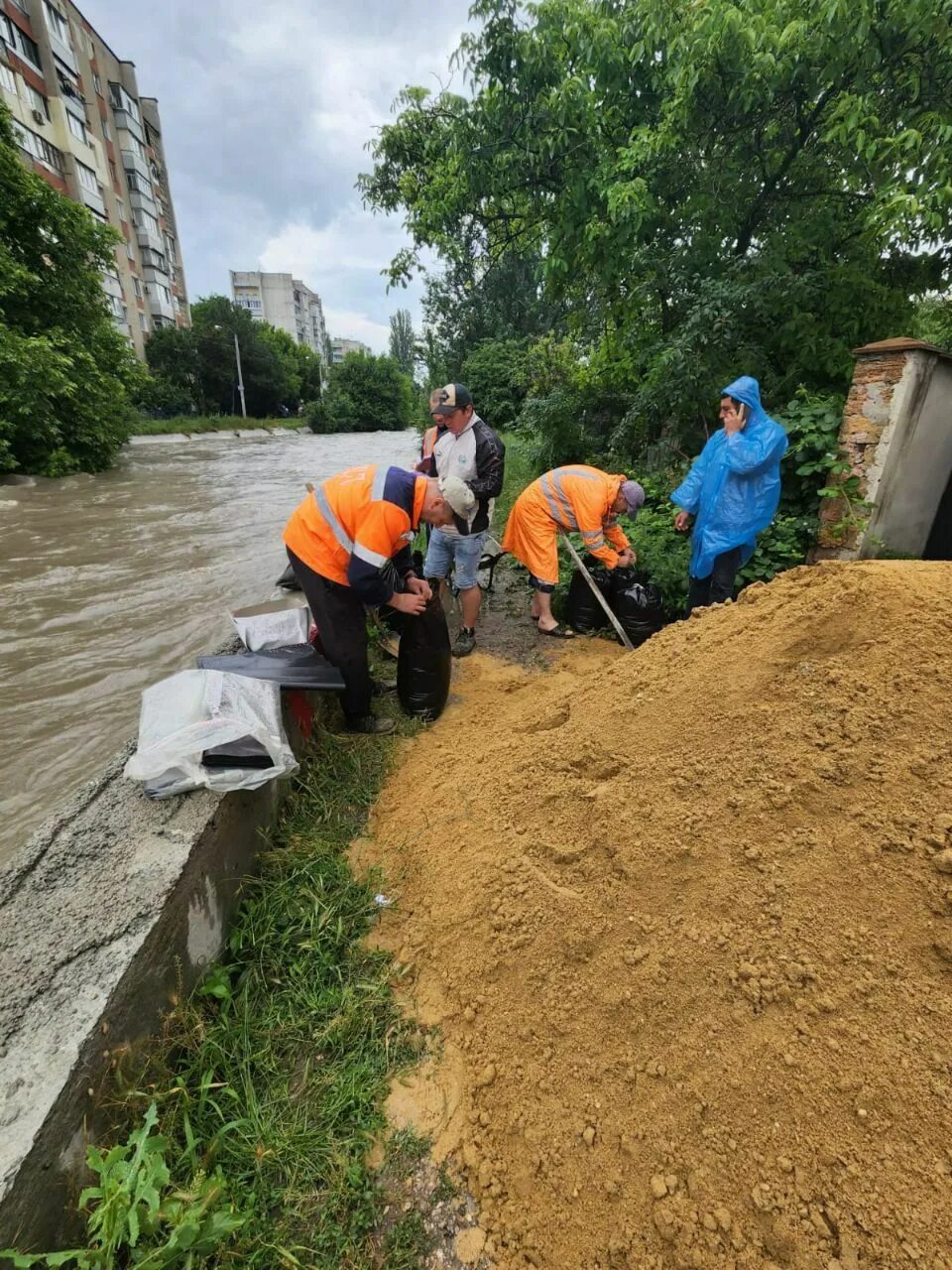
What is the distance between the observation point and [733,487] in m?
3.62

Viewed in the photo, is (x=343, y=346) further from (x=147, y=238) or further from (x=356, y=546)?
(x=356, y=546)

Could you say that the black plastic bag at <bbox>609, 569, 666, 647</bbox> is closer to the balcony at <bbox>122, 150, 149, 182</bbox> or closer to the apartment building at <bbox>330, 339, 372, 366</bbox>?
the balcony at <bbox>122, 150, 149, 182</bbox>

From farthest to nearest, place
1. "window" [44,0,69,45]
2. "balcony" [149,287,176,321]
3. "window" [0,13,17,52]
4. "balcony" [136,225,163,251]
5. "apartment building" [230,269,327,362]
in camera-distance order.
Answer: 1. "apartment building" [230,269,327,362]
2. "balcony" [149,287,176,321]
3. "balcony" [136,225,163,251]
4. "window" [44,0,69,45]
5. "window" [0,13,17,52]

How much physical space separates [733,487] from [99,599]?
6.24m

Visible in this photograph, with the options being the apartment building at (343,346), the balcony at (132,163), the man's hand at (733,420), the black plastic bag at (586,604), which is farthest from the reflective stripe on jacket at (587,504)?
the apartment building at (343,346)

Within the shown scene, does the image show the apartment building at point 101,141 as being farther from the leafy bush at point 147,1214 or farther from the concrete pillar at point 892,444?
the leafy bush at point 147,1214

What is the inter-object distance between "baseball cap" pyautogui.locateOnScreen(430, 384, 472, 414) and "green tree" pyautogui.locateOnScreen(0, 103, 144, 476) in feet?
35.8

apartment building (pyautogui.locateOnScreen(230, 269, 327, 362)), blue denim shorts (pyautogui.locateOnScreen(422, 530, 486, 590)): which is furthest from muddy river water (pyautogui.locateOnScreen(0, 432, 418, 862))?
apartment building (pyautogui.locateOnScreen(230, 269, 327, 362))

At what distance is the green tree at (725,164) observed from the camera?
4.34 meters

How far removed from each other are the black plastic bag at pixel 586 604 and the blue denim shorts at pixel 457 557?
841mm

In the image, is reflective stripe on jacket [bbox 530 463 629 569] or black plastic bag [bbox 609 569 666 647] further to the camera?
black plastic bag [bbox 609 569 666 647]

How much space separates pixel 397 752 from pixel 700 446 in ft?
17.3

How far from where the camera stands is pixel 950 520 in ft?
15.3

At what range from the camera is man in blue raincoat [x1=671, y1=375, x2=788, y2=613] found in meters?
3.50
